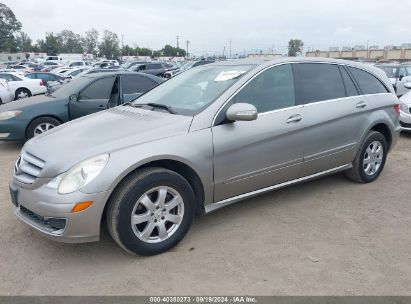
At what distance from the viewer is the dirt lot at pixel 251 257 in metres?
2.92

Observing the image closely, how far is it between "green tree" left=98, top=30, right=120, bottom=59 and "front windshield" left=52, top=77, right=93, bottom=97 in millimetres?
94763

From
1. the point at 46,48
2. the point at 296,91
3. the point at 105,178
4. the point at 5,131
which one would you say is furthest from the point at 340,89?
the point at 46,48

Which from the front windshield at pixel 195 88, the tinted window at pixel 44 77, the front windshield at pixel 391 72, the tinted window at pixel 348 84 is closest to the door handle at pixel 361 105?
the tinted window at pixel 348 84

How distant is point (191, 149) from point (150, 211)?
0.63m

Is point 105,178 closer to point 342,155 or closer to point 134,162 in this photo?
point 134,162

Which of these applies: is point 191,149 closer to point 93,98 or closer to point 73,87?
point 93,98

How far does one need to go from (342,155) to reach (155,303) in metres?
2.91

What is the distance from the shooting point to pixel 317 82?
4434mm

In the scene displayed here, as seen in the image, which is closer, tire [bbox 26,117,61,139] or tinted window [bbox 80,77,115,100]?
tire [bbox 26,117,61,139]

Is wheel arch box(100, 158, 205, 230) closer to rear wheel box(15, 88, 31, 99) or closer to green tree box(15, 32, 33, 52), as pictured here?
rear wheel box(15, 88, 31, 99)

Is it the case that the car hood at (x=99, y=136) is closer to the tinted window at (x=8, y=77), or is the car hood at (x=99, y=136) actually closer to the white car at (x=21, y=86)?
the white car at (x=21, y=86)

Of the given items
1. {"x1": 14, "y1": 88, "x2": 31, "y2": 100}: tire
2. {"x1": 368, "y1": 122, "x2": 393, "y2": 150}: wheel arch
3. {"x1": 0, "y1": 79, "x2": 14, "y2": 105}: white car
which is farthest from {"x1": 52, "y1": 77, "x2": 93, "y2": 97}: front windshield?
{"x1": 14, "y1": 88, "x2": 31, "y2": 100}: tire

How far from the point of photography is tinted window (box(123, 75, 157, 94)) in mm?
7609

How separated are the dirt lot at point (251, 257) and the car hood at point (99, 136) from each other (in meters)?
0.82
